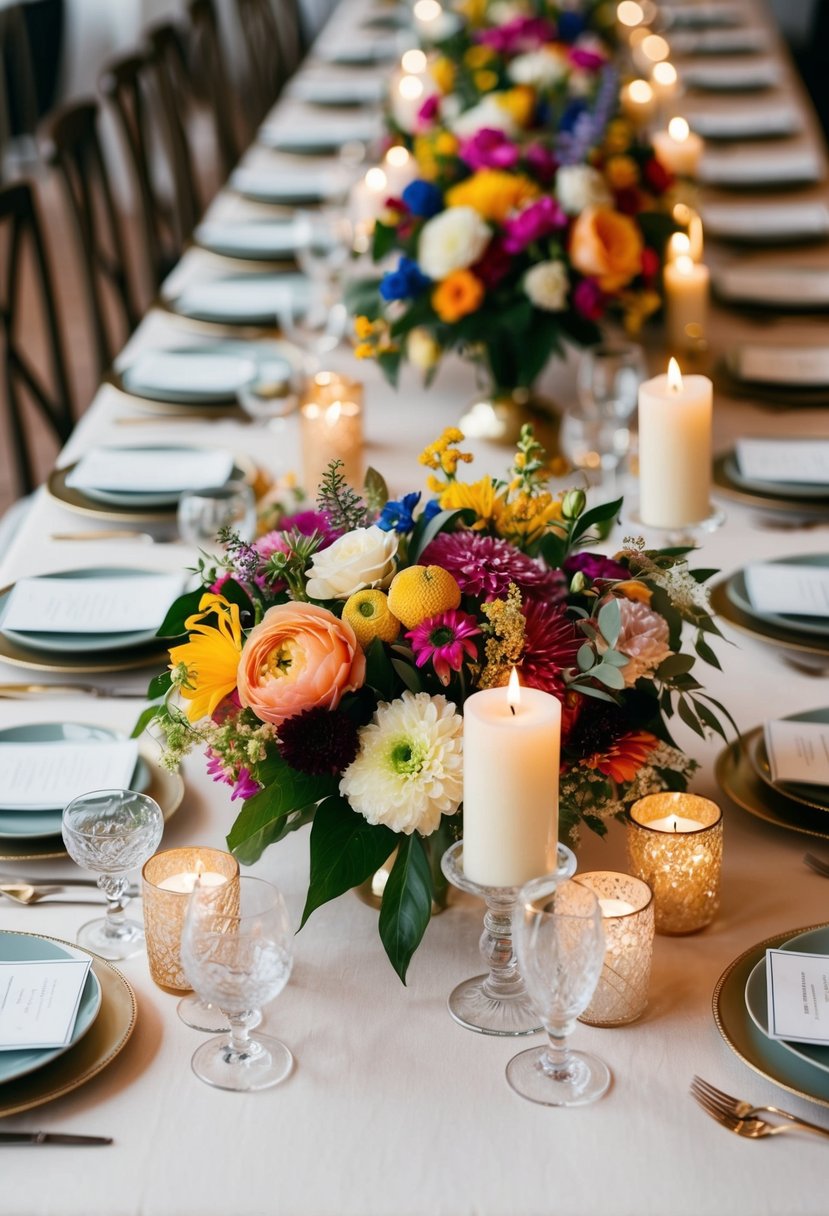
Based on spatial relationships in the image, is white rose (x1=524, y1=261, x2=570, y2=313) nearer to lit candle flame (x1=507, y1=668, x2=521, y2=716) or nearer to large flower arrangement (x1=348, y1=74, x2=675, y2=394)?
large flower arrangement (x1=348, y1=74, x2=675, y2=394)

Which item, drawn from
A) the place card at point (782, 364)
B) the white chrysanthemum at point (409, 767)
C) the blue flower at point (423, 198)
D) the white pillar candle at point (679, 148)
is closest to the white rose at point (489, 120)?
the blue flower at point (423, 198)

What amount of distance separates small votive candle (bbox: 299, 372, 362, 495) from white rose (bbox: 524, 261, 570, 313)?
29 centimetres

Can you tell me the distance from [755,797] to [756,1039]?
13.4 inches

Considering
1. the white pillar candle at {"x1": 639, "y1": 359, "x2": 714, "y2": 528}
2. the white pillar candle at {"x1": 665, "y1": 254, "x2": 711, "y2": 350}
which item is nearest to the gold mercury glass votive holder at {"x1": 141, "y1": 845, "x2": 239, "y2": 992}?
the white pillar candle at {"x1": 639, "y1": 359, "x2": 714, "y2": 528}

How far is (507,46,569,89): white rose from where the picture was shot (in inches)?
100

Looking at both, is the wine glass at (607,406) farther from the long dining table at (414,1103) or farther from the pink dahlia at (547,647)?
the pink dahlia at (547,647)

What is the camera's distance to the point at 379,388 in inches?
100

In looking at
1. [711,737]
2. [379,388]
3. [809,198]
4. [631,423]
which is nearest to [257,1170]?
[711,737]

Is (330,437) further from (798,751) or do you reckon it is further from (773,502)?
(798,751)

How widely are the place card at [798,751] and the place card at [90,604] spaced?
68 cm

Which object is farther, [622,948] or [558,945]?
[622,948]

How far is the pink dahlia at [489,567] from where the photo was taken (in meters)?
1.18

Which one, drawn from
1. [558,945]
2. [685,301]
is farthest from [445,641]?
[685,301]

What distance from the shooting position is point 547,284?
6.99 feet
